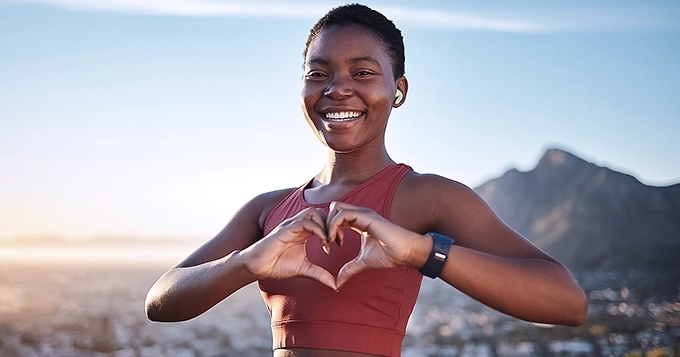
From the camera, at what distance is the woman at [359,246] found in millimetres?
2105

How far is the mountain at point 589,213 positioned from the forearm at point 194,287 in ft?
76.4

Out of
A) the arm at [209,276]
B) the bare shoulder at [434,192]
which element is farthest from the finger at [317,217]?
the bare shoulder at [434,192]

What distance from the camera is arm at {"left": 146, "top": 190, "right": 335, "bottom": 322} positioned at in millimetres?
2127

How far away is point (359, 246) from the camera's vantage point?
2.43m

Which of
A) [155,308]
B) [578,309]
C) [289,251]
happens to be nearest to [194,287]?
[155,308]

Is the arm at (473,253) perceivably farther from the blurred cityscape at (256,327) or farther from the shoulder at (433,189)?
the blurred cityscape at (256,327)

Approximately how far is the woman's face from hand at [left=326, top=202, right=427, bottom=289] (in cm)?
55

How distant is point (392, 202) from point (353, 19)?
0.62 m

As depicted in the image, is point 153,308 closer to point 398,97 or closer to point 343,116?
point 343,116

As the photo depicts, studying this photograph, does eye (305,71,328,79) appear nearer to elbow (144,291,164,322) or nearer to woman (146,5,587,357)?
woman (146,5,587,357)

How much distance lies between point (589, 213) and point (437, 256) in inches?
1204

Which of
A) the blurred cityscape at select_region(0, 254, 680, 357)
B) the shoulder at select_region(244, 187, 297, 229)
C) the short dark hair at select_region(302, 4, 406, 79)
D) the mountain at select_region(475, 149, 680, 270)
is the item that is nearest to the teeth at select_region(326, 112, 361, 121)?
the short dark hair at select_region(302, 4, 406, 79)

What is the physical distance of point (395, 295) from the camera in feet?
7.97

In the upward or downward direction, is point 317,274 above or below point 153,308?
above
